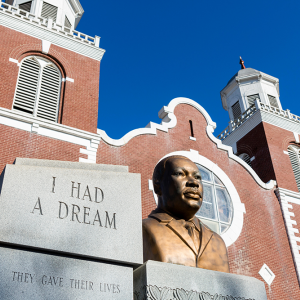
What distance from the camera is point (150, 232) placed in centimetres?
494

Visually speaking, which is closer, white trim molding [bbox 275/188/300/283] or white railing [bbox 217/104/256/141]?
white trim molding [bbox 275/188/300/283]

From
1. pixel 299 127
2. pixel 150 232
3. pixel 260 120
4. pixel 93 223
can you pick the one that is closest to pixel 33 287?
pixel 93 223

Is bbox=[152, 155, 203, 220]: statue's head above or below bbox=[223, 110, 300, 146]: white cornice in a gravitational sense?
below

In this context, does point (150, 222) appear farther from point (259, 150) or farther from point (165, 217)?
point (259, 150)

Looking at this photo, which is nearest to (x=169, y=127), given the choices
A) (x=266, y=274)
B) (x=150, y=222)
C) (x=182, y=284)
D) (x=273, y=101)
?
(x=266, y=274)

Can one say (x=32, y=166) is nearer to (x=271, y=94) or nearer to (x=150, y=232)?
(x=150, y=232)

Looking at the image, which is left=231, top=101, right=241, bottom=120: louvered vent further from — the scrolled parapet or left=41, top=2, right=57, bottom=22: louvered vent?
the scrolled parapet

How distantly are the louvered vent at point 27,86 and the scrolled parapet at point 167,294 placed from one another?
523 inches

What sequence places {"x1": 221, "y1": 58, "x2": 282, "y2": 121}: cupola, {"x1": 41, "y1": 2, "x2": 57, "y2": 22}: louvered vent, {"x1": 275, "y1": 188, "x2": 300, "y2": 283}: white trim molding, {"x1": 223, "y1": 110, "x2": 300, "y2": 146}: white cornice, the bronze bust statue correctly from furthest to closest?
1. {"x1": 221, "y1": 58, "x2": 282, "y2": 121}: cupola
2. {"x1": 223, "y1": 110, "x2": 300, "y2": 146}: white cornice
3. {"x1": 41, "y1": 2, "x2": 57, "y2": 22}: louvered vent
4. {"x1": 275, "y1": 188, "x2": 300, "y2": 283}: white trim molding
5. the bronze bust statue

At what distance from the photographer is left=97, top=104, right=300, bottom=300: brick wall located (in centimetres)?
1593

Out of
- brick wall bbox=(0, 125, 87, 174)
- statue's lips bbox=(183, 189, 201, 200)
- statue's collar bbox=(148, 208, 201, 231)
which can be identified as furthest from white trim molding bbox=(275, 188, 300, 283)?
statue's lips bbox=(183, 189, 201, 200)

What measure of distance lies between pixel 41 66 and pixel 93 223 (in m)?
14.9

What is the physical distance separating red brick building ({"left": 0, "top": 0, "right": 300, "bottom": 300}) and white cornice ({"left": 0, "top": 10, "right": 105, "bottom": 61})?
5 cm

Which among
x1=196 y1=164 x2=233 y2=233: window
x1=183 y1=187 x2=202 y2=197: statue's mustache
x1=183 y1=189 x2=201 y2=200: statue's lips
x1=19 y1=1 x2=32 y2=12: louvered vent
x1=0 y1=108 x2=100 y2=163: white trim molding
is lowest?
x1=183 y1=189 x2=201 y2=200: statue's lips
